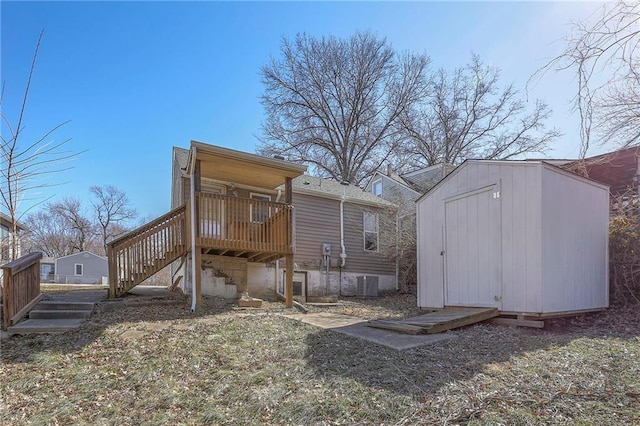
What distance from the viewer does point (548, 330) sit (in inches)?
226

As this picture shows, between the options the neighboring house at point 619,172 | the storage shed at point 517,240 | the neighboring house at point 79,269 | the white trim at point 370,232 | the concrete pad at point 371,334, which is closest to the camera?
the concrete pad at point 371,334

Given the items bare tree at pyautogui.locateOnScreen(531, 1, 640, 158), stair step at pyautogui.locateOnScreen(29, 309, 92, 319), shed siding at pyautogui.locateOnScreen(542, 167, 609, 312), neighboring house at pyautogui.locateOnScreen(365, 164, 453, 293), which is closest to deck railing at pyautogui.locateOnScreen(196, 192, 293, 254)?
stair step at pyautogui.locateOnScreen(29, 309, 92, 319)

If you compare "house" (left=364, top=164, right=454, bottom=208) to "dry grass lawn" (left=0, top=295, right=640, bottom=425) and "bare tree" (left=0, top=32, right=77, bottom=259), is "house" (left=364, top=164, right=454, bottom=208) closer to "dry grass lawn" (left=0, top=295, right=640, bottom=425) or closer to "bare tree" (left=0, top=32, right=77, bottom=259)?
"dry grass lawn" (left=0, top=295, right=640, bottom=425)

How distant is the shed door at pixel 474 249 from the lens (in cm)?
618

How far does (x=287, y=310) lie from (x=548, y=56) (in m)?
6.15

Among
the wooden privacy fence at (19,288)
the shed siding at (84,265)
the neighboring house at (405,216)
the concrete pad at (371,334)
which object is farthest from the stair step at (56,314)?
the shed siding at (84,265)

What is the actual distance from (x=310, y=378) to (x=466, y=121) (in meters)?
21.4

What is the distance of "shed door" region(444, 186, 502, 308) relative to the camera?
6176mm

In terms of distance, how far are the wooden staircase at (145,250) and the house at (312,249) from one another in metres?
1.48

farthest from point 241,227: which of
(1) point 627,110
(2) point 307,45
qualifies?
(2) point 307,45

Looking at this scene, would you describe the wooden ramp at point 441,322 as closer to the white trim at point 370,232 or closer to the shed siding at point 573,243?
the shed siding at point 573,243

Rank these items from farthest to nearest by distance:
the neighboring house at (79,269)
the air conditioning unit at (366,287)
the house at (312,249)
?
the neighboring house at (79,269)
the air conditioning unit at (366,287)
the house at (312,249)

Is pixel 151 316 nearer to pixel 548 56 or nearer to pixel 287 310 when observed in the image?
pixel 287 310

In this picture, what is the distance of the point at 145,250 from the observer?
25.5 ft
